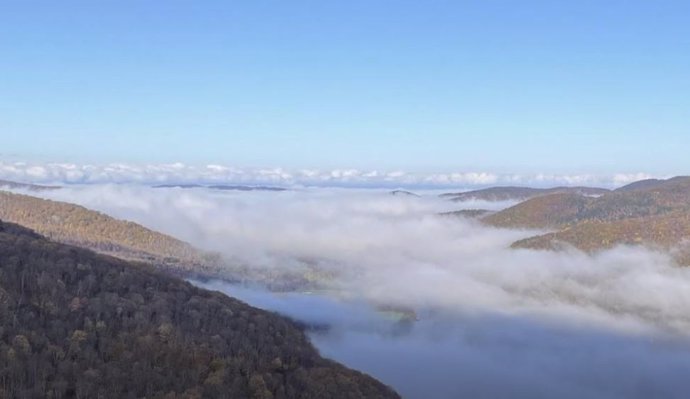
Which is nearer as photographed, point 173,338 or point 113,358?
point 113,358

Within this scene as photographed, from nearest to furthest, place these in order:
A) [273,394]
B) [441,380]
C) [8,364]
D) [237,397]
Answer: [8,364]
[237,397]
[273,394]
[441,380]

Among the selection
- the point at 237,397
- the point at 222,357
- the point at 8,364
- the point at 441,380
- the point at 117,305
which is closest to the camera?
the point at 8,364

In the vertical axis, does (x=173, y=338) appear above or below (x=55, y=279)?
below

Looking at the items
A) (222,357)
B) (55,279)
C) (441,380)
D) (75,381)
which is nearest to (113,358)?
(75,381)

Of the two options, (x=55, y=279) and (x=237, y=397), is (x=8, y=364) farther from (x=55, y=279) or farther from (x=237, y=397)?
(x=55, y=279)

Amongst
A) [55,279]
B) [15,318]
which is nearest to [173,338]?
[15,318]

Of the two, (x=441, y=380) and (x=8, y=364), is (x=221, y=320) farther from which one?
(x=441, y=380)

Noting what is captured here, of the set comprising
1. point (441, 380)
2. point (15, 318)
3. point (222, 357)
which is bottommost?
point (441, 380)
